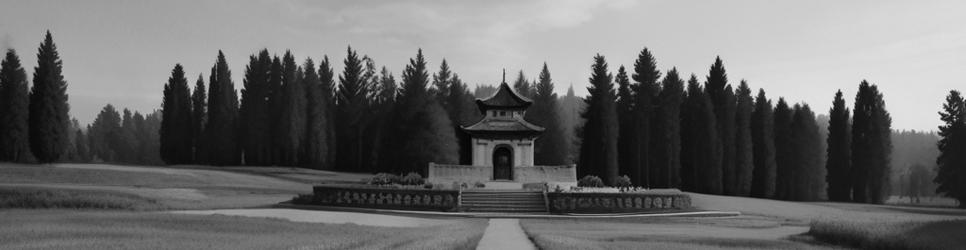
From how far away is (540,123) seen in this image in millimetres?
87875

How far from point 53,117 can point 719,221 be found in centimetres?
5688

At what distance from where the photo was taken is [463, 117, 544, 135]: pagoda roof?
5178cm

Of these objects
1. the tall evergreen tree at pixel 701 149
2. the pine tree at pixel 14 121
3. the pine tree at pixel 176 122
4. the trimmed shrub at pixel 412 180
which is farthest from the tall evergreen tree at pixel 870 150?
the pine tree at pixel 14 121

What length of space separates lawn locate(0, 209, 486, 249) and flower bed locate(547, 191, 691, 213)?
15.6 metres

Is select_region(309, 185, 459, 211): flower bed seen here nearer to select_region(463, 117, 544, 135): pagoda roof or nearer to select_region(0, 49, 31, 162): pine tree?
select_region(463, 117, 544, 135): pagoda roof

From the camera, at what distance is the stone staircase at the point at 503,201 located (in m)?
40.2

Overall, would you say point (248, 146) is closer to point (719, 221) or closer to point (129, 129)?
point (719, 221)

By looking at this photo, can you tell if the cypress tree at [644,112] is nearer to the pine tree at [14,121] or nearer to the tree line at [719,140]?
the tree line at [719,140]

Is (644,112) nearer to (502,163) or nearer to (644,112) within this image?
(644,112)

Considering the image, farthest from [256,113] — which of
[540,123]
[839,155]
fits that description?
[839,155]

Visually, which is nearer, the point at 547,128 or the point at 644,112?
the point at 644,112

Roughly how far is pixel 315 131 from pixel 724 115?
150 ft

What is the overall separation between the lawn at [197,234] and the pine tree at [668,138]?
158 ft

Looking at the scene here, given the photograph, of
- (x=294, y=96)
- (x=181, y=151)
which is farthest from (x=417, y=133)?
(x=181, y=151)
